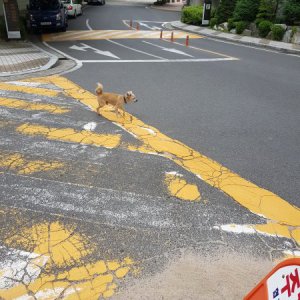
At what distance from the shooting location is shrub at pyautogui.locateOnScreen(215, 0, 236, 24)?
81.5 ft

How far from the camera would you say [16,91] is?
981 centimetres

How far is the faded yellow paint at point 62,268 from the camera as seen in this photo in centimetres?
341

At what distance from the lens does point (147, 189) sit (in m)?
5.29

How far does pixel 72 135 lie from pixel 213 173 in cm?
320

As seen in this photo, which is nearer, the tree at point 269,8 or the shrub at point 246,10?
the tree at point 269,8

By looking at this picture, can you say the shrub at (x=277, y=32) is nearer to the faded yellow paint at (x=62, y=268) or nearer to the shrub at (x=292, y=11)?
the shrub at (x=292, y=11)

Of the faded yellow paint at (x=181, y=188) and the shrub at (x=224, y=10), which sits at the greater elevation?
the shrub at (x=224, y=10)

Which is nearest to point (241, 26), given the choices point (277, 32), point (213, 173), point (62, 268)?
point (277, 32)

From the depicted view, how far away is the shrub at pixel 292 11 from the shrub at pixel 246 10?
2.65 m

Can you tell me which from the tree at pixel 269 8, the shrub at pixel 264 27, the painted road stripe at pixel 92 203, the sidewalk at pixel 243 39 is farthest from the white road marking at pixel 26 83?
the tree at pixel 269 8

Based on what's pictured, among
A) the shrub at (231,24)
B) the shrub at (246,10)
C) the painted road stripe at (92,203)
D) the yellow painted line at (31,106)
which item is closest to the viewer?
the painted road stripe at (92,203)

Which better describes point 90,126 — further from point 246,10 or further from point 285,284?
point 246,10

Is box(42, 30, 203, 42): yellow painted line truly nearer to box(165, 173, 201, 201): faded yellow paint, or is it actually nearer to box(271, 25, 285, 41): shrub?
box(271, 25, 285, 41): shrub

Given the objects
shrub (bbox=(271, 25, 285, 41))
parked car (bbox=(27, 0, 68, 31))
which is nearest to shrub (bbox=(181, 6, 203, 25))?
shrub (bbox=(271, 25, 285, 41))
